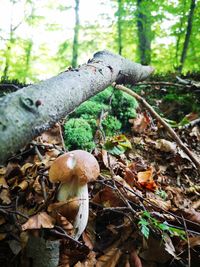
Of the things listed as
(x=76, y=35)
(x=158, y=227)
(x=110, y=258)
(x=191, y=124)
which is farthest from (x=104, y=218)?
(x=76, y=35)

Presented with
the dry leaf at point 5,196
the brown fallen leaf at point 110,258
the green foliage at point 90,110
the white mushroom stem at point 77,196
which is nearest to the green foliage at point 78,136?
the green foliage at point 90,110

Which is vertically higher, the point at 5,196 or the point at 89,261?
the point at 5,196

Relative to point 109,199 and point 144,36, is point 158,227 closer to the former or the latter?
point 109,199

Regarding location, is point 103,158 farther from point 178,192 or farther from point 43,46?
point 43,46

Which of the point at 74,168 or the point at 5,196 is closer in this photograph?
the point at 74,168

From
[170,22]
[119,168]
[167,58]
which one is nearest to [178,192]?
[119,168]

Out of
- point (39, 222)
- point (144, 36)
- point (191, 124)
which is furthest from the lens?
point (144, 36)

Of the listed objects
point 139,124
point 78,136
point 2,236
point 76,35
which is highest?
point 76,35

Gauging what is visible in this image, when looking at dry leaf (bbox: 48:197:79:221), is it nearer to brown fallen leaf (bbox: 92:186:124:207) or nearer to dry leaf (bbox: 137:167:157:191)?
brown fallen leaf (bbox: 92:186:124:207)

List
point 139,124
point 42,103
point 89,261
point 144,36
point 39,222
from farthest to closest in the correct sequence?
1. point 144,36
2. point 139,124
3. point 89,261
4. point 39,222
5. point 42,103
